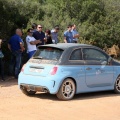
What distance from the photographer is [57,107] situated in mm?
9492

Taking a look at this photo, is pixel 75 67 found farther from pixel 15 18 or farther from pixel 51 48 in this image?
pixel 15 18

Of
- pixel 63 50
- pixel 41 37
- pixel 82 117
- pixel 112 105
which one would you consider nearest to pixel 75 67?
pixel 63 50

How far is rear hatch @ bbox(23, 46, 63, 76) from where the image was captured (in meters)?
10.4

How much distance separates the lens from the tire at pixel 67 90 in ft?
33.6

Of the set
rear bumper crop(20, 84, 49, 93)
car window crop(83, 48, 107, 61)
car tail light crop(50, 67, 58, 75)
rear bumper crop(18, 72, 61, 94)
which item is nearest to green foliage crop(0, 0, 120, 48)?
car window crop(83, 48, 107, 61)

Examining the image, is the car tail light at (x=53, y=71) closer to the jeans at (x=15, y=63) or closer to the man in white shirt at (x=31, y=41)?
the man in white shirt at (x=31, y=41)

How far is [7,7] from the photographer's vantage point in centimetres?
1650

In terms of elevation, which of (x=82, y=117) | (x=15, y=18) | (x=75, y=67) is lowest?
(x=82, y=117)

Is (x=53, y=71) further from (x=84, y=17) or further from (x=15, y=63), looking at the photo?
(x=84, y=17)

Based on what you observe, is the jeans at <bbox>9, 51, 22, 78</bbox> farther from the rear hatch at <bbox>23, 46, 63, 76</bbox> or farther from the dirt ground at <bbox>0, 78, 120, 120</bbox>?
the rear hatch at <bbox>23, 46, 63, 76</bbox>

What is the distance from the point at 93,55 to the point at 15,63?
13.4 ft

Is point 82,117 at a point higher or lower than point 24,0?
lower

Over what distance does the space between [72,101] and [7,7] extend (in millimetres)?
7499

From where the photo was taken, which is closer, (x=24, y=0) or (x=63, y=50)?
(x=63, y=50)
